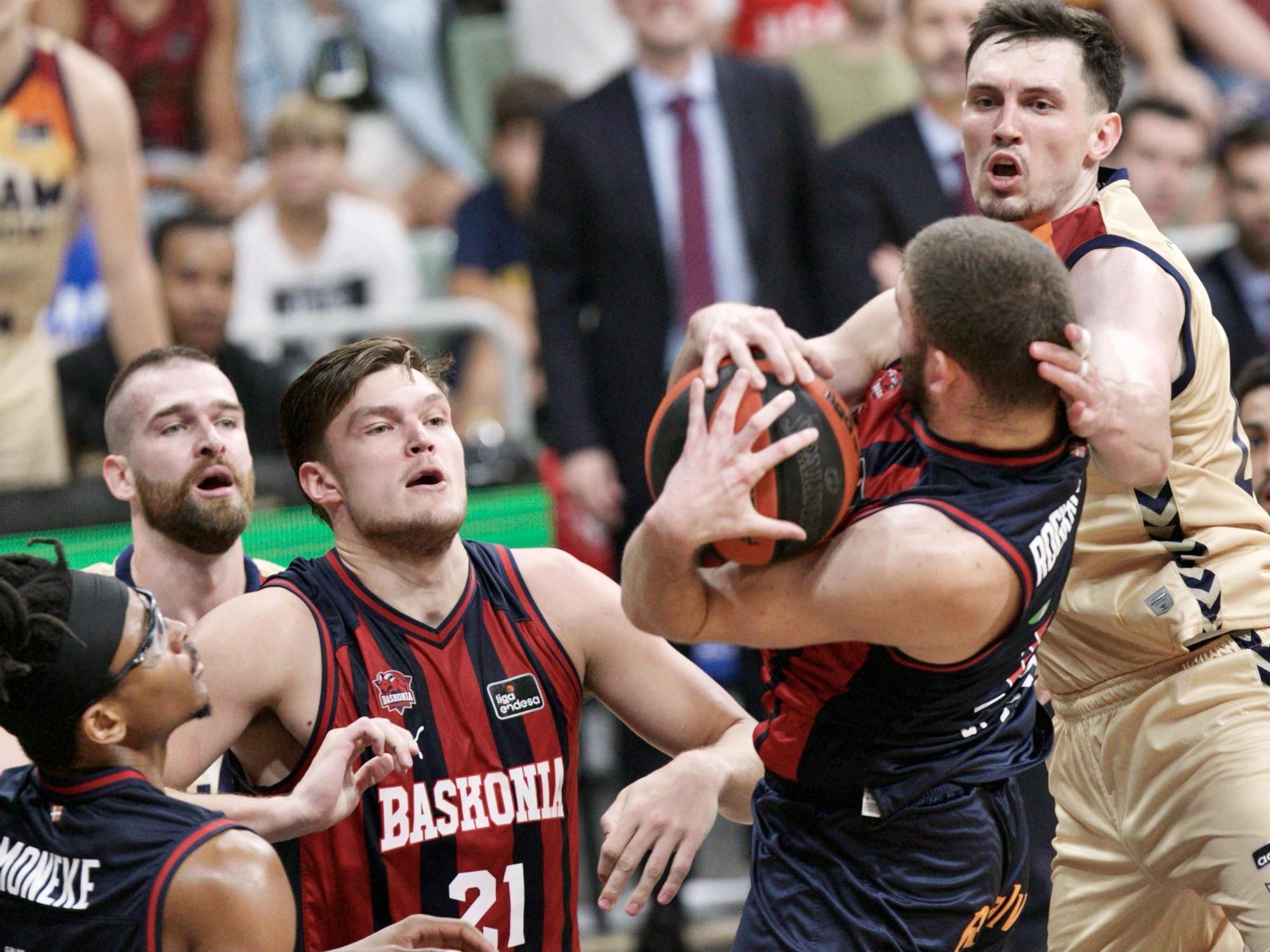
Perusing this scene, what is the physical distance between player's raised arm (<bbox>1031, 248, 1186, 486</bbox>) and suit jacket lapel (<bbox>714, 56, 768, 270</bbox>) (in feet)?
10.4

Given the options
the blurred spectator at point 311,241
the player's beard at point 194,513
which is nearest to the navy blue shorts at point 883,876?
the player's beard at point 194,513

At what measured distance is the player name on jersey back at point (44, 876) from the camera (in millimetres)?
3107

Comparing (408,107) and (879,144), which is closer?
(879,144)

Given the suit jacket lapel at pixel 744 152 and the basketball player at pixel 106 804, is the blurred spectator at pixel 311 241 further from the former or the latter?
the basketball player at pixel 106 804

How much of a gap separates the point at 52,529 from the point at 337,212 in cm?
307

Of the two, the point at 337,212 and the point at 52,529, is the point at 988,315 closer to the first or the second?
the point at 52,529

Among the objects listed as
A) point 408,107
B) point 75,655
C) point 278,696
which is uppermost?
point 408,107

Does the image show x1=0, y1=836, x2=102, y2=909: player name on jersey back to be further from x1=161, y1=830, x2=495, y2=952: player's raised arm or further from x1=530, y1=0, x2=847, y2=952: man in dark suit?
x1=530, y1=0, x2=847, y2=952: man in dark suit

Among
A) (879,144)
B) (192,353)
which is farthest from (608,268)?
(192,353)

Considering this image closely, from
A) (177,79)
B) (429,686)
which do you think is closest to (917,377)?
(429,686)

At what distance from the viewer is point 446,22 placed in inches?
384

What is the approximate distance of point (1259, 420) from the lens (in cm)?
517

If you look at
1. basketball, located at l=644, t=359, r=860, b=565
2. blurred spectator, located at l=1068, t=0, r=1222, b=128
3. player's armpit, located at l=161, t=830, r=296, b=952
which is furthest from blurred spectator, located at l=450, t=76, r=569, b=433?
player's armpit, located at l=161, t=830, r=296, b=952

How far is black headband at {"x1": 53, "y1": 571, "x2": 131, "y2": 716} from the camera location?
3.17 meters
